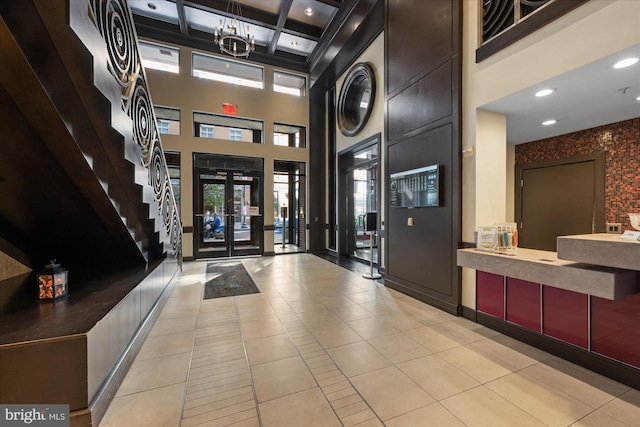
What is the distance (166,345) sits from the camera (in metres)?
2.61

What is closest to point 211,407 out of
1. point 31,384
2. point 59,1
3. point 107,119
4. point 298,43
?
point 31,384

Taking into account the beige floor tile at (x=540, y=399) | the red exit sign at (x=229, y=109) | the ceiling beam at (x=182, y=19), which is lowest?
the beige floor tile at (x=540, y=399)

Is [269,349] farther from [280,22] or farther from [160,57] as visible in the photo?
[160,57]

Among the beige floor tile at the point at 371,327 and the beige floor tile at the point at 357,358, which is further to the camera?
the beige floor tile at the point at 371,327

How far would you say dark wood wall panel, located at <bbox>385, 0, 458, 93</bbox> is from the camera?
3.37 meters

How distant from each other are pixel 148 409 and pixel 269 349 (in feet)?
3.35

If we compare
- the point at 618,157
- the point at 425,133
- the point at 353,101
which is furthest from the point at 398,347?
the point at 353,101

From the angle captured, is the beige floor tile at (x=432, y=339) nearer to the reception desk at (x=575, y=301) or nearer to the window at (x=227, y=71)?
the reception desk at (x=575, y=301)

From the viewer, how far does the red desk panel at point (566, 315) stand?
2.27 metres

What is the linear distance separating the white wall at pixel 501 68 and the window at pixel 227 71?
19.8ft

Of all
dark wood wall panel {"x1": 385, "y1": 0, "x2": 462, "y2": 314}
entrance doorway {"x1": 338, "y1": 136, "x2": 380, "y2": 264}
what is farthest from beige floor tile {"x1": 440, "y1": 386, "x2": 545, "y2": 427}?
entrance doorway {"x1": 338, "y1": 136, "x2": 380, "y2": 264}

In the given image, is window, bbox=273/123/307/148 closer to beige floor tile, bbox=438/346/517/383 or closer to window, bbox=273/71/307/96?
window, bbox=273/71/307/96

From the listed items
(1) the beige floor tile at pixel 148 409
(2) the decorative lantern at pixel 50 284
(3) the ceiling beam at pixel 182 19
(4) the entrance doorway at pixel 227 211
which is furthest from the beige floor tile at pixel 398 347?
(3) the ceiling beam at pixel 182 19

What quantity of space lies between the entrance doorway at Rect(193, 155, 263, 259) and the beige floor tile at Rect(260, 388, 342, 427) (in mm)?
6005
